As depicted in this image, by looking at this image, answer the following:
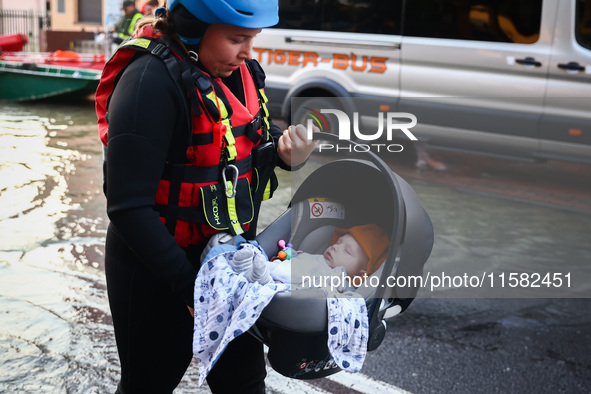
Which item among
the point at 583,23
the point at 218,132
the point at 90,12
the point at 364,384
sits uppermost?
the point at 90,12

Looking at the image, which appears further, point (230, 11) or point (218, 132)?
point (218, 132)

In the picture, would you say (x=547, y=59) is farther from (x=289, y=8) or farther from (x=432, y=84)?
(x=289, y=8)

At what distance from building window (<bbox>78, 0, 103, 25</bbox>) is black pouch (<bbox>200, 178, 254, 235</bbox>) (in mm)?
28390

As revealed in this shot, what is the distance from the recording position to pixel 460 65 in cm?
733

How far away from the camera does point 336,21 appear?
8.11 m

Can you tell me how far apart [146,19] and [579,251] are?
446 cm

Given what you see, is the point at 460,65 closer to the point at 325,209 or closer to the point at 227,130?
the point at 325,209

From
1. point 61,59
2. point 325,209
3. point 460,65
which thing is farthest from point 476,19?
point 61,59

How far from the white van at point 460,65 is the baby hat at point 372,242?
5.18 m

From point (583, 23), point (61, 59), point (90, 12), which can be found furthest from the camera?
point (90, 12)

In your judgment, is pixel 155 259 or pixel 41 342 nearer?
pixel 155 259

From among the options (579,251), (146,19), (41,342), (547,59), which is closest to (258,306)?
(146,19)

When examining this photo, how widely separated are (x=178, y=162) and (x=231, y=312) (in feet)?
1.44

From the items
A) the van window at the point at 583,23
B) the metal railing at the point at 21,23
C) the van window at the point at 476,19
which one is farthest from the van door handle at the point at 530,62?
the metal railing at the point at 21,23
